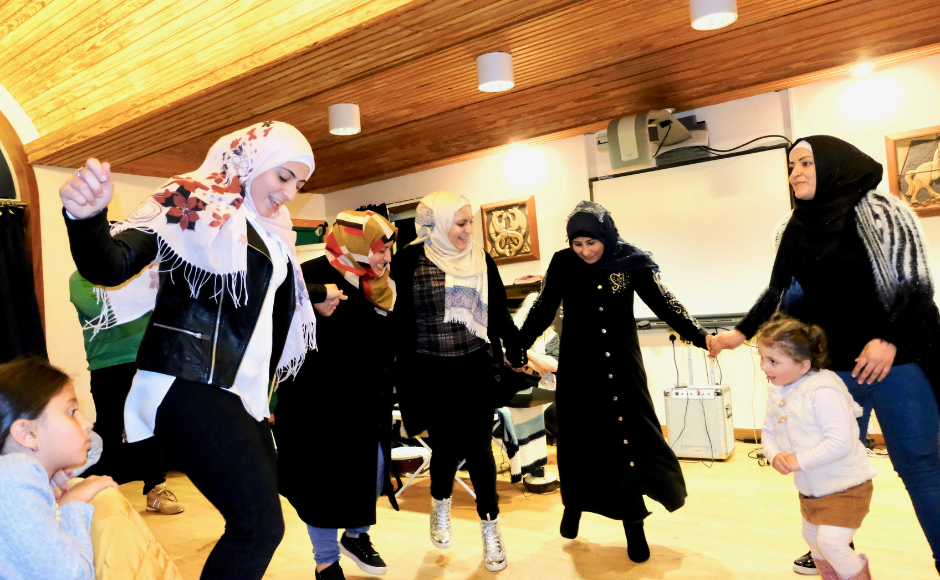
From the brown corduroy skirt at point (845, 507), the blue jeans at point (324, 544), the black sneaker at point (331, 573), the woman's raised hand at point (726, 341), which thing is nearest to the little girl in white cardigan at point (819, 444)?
the brown corduroy skirt at point (845, 507)

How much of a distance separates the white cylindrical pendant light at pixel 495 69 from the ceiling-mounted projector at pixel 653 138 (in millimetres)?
1577

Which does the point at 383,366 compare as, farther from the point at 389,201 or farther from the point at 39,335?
the point at 389,201

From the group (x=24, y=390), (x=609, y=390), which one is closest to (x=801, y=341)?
(x=609, y=390)

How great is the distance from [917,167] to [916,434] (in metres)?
3.09

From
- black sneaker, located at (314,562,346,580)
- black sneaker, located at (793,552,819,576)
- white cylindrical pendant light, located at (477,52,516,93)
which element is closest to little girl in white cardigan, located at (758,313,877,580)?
black sneaker, located at (793,552,819,576)

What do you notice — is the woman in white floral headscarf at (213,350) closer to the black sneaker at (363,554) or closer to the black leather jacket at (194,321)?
the black leather jacket at (194,321)

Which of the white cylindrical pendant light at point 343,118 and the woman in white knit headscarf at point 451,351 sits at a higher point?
the white cylindrical pendant light at point 343,118

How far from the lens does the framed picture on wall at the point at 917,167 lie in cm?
435

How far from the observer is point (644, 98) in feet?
16.2

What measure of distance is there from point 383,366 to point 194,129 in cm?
296

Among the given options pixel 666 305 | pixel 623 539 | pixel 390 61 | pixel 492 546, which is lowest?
pixel 623 539

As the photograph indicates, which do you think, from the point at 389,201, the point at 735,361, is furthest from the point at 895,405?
the point at 389,201

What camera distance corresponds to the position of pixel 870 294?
214cm

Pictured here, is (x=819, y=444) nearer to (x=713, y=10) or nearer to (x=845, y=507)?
(x=845, y=507)
